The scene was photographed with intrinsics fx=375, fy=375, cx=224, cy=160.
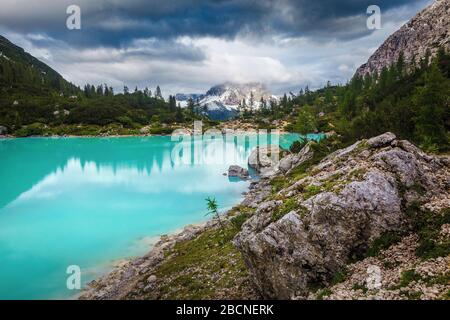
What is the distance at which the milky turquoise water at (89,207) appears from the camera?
34.0 m

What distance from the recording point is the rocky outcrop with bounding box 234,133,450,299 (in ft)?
52.7

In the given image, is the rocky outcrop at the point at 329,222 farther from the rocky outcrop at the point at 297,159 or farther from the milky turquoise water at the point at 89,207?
the rocky outcrop at the point at 297,159

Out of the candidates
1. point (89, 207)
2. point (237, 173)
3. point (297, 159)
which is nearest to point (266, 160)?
point (237, 173)

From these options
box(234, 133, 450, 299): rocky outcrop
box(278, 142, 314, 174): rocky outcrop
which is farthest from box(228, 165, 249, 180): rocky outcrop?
box(234, 133, 450, 299): rocky outcrop

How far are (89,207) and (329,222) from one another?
4640cm

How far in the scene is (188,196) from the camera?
198ft

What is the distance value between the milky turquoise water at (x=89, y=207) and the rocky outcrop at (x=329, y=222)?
18332mm

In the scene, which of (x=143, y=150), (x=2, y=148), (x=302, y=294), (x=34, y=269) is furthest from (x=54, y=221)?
(x=2, y=148)

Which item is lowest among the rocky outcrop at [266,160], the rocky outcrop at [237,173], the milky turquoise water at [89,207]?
the milky turquoise water at [89,207]

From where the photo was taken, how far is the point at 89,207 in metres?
55.4

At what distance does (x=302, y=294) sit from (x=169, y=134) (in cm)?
17746

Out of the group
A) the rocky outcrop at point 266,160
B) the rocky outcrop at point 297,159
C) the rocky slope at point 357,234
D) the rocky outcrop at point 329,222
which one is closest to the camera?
the rocky slope at point 357,234

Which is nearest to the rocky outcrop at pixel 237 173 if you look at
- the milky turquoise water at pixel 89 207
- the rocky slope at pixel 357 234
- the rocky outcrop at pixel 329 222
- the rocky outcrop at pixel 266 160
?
the milky turquoise water at pixel 89 207

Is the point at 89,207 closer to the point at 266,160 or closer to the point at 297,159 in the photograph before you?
the point at 297,159
